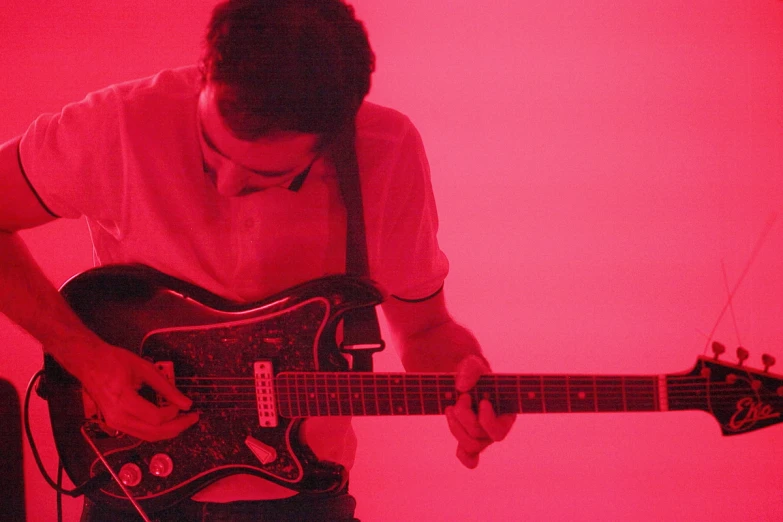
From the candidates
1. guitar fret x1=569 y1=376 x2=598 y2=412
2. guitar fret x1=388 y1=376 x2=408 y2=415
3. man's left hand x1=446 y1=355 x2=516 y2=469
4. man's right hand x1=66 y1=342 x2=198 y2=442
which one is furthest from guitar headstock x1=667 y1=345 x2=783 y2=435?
man's right hand x1=66 y1=342 x2=198 y2=442

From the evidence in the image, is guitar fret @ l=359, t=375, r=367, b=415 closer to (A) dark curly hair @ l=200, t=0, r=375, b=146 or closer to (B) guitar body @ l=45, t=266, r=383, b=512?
(B) guitar body @ l=45, t=266, r=383, b=512

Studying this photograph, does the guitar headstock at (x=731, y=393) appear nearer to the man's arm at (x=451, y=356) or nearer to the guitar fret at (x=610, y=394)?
the guitar fret at (x=610, y=394)

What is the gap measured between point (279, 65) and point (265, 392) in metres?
0.52

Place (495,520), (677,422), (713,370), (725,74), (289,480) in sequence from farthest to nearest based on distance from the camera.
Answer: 1. (495,520)
2. (677,422)
3. (725,74)
4. (289,480)
5. (713,370)

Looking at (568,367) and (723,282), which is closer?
(723,282)

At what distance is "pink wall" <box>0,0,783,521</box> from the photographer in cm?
142

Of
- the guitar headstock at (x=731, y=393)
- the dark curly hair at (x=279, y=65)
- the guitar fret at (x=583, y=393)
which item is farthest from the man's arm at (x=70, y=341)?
the guitar headstock at (x=731, y=393)

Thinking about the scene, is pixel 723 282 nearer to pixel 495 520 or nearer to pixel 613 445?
pixel 613 445

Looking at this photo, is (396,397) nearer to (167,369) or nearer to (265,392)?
(265,392)

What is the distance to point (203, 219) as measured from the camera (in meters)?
1.03

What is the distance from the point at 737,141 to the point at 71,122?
1423mm

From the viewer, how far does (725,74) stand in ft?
4.60

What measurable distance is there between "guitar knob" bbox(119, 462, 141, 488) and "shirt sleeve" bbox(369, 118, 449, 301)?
0.53 meters

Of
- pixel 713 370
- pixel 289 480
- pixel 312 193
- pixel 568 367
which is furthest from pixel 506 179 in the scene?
pixel 289 480
